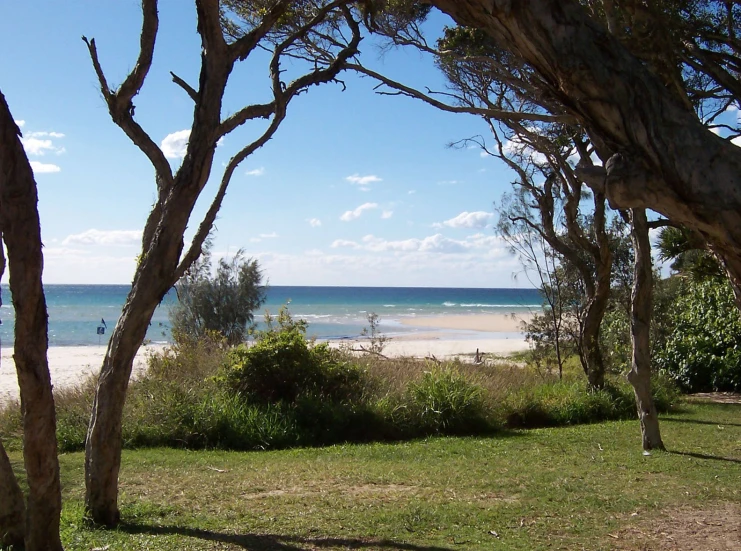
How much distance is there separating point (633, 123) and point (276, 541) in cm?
434

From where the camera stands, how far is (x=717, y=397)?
16.5 metres

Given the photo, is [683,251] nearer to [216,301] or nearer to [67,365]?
[216,301]

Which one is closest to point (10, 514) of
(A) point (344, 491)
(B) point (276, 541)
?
(B) point (276, 541)

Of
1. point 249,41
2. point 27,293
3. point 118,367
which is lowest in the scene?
point 118,367

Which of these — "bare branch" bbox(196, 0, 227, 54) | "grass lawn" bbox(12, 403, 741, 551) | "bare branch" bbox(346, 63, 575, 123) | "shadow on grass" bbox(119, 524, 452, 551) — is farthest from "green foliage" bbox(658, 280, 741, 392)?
"bare branch" bbox(196, 0, 227, 54)

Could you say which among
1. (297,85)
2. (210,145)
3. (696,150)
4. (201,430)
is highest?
(297,85)

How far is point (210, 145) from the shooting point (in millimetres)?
6305

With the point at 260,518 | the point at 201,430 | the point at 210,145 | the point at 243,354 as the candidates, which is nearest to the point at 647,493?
the point at 260,518

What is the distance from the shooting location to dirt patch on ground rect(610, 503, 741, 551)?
5578 millimetres

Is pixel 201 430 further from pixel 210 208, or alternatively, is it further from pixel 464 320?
pixel 464 320

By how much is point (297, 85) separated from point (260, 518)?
4.55 m

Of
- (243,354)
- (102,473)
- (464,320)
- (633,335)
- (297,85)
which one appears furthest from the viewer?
(464,320)

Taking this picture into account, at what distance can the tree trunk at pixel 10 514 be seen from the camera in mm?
5223

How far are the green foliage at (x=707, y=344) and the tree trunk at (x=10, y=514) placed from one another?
15.9 m
